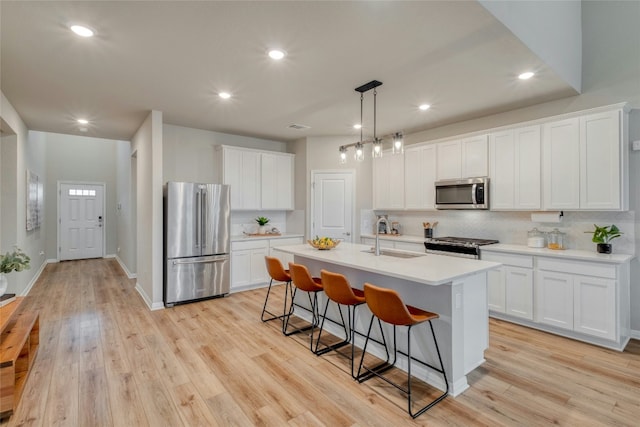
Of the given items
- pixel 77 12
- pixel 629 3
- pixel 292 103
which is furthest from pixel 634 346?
pixel 77 12

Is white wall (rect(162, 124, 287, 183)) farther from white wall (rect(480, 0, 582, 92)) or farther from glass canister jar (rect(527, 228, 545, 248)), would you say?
glass canister jar (rect(527, 228, 545, 248))

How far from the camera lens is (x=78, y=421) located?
6.93 ft

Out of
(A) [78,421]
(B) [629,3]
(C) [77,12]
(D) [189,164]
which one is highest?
(B) [629,3]

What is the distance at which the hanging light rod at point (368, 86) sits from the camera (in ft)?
10.8

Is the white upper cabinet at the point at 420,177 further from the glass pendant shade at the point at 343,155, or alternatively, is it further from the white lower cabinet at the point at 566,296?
the glass pendant shade at the point at 343,155

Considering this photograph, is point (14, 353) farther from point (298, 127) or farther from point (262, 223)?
point (298, 127)

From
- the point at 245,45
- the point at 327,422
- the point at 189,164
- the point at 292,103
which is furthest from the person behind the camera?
the point at 189,164

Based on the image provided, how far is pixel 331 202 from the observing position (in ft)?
19.3

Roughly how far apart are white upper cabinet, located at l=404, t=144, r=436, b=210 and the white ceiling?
1.96ft

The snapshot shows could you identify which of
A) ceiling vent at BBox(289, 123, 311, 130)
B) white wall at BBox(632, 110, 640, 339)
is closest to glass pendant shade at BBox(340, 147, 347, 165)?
ceiling vent at BBox(289, 123, 311, 130)

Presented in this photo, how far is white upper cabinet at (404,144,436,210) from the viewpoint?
16.1 feet

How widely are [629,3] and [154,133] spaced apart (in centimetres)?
577

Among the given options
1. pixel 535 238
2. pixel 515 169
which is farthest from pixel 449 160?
pixel 535 238

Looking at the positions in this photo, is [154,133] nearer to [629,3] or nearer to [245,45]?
[245,45]
